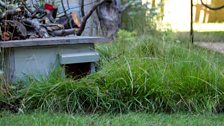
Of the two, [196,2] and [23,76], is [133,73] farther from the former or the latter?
[196,2]

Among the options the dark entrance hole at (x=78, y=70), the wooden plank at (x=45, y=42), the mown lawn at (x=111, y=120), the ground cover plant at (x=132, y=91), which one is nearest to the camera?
the mown lawn at (x=111, y=120)

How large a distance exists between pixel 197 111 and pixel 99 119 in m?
0.70

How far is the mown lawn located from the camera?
2.54 meters

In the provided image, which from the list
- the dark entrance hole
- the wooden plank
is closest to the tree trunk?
the dark entrance hole

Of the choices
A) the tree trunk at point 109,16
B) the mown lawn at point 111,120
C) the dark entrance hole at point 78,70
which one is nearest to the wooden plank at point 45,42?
the dark entrance hole at point 78,70

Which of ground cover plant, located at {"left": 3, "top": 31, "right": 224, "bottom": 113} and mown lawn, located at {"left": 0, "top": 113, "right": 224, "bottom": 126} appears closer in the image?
mown lawn, located at {"left": 0, "top": 113, "right": 224, "bottom": 126}

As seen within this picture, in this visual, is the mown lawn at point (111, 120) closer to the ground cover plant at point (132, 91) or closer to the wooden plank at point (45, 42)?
the ground cover plant at point (132, 91)

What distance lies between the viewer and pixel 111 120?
104 inches

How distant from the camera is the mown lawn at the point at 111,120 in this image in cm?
254

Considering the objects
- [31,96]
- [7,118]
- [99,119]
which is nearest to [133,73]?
[99,119]

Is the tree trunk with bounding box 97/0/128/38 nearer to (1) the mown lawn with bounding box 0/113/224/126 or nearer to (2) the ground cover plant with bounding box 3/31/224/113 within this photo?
(2) the ground cover plant with bounding box 3/31/224/113

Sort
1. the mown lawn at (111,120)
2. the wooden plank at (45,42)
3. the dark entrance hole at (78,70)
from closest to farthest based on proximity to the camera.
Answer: the mown lawn at (111,120), the wooden plank at (45,42), the dark entrance hole at (78,70)

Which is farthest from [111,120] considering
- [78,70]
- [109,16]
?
[109,16]

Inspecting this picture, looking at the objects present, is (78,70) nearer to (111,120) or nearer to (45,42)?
(45,42)
